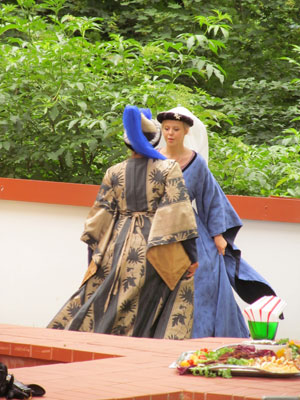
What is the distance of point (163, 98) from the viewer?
845cm

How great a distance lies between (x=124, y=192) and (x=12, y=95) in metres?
2.39

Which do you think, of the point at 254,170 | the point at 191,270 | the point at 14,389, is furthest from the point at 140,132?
the point at 14,389

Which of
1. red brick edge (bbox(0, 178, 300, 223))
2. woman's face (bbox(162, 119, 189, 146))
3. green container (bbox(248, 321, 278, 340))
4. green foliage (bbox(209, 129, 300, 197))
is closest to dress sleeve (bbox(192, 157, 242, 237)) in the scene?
woman's face (bbox(162, 119, 189, 146))

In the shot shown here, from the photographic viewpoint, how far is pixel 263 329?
16.0 feet

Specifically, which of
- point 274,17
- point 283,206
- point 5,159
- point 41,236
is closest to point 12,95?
point 5,159

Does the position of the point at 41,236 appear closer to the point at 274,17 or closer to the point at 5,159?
the point at 5,159

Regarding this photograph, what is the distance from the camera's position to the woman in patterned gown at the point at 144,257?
21.1ft

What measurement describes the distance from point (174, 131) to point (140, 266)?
39.5 inches

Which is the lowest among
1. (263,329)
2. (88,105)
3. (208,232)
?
(263,329)

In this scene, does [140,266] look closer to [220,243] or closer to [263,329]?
[220,243]

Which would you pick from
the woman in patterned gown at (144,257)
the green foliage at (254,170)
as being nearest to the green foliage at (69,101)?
the green foliage at (254,170)

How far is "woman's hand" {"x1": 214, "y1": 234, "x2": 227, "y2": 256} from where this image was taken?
6.98 m

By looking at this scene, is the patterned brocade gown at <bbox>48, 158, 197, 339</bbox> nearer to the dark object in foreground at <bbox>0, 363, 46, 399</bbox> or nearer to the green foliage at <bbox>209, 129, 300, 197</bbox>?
the green foliage at <bbox>209, 129, 300, 197</bbox>

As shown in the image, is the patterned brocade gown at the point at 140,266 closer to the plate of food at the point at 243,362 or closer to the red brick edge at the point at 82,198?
the red brick edge at the point at 82,198
